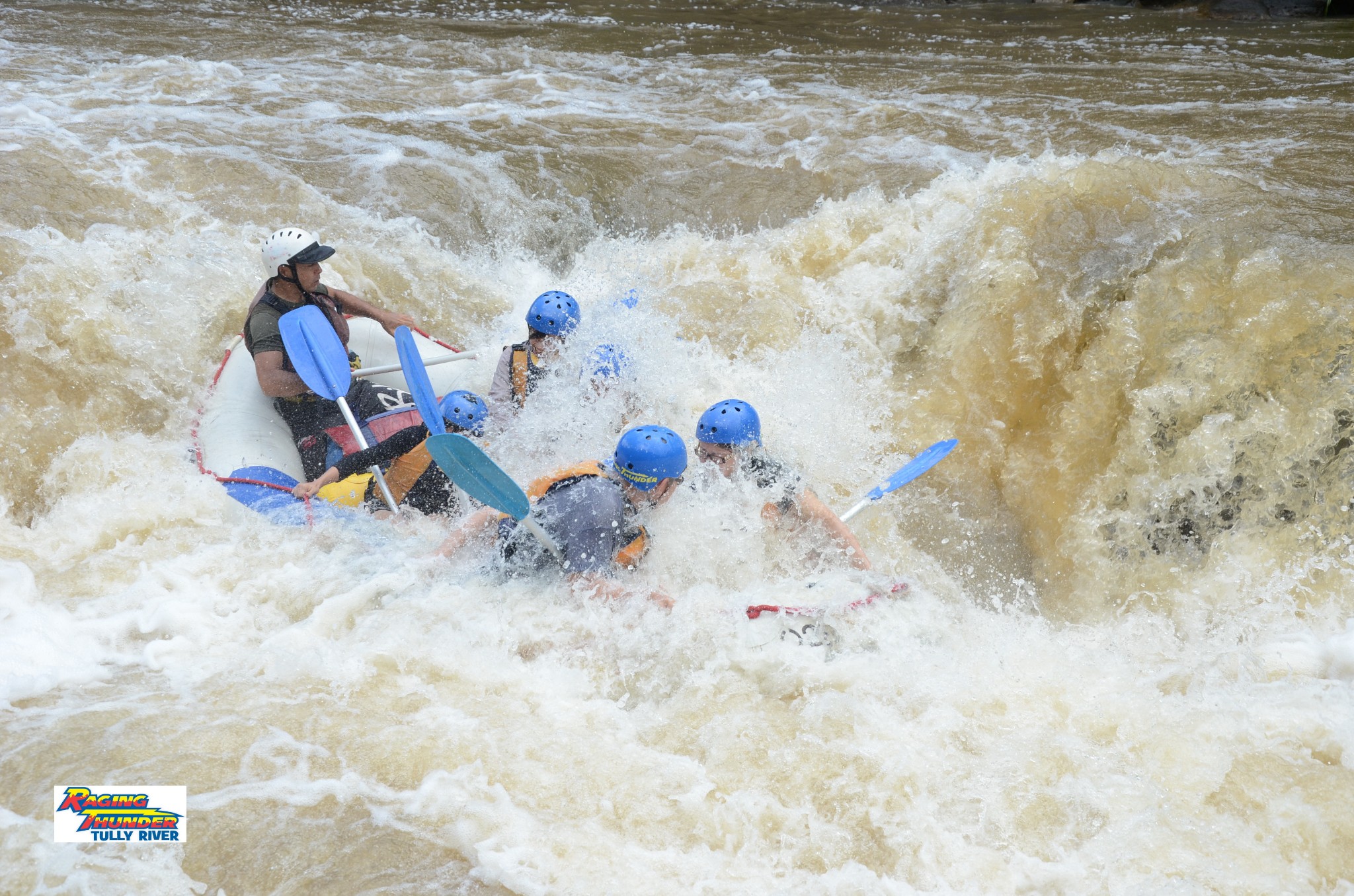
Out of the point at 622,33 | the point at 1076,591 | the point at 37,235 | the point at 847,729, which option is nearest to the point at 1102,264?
the point at 1076,591

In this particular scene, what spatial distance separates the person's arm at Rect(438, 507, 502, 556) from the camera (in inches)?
145

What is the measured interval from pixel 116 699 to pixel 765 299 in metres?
4.02

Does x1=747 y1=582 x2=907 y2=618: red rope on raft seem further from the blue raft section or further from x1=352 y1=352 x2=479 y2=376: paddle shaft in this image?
x1=352 y1=352 x2=479 y2=376: paddle shaft

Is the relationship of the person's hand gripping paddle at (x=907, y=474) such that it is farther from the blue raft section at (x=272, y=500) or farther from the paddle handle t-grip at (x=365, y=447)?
the blue raft section at (x=272, y=500)

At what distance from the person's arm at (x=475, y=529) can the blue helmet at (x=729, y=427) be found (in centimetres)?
86

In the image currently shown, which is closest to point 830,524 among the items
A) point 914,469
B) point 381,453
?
point 914,469

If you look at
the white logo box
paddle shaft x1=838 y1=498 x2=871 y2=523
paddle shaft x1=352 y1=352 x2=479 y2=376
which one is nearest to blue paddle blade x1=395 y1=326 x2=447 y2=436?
paddle shaft x1=352 y1=352 x2=479 y2=376

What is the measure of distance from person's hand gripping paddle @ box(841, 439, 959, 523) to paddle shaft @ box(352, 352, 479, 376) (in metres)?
2.19

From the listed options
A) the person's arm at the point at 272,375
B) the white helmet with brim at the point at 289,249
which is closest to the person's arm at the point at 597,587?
the person's arm at the point at 272,375

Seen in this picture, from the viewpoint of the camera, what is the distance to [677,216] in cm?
704

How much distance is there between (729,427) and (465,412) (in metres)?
1.42

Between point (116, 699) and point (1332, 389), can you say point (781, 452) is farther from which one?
point (116, 699)

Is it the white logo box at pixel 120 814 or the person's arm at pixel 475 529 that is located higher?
the person's arm at pixel 475 529

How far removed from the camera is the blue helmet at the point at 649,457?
132 inches
